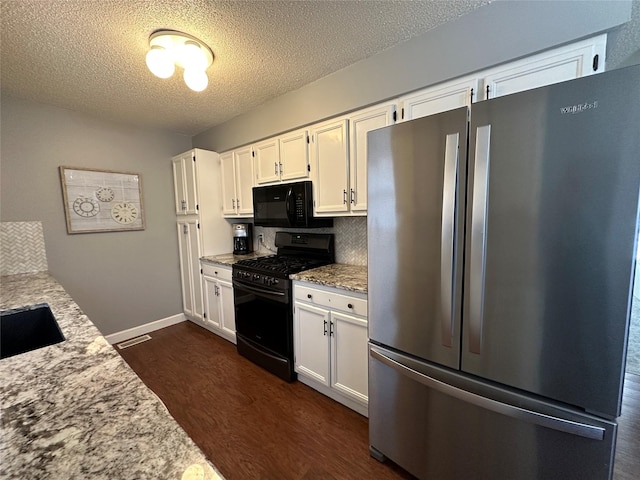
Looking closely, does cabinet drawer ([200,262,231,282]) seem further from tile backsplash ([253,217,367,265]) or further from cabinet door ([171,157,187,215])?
tile backsplash ([253,217,367,265])

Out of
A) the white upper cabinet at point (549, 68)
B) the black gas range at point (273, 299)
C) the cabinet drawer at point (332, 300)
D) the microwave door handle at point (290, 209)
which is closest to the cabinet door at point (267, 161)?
the microwave door handle at point (290, 209)

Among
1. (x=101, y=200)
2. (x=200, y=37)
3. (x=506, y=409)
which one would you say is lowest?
(x=506, y=409)

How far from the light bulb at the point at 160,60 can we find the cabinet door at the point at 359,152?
1.22 metres

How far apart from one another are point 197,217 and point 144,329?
4.92ft

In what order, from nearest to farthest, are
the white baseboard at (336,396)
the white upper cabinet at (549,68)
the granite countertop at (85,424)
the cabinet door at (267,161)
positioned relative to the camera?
the granite countertop at (85,424) < the white upper cabinet at (549,68) < the white baseboard at (336,396) < the cabinet door at (267,161)

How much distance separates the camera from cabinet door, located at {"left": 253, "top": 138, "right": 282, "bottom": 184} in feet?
8.29

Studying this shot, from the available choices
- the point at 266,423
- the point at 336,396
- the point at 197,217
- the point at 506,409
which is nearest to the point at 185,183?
the point at 197,217

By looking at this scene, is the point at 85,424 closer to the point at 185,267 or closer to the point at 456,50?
the point at 456,50

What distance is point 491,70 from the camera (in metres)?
1.43

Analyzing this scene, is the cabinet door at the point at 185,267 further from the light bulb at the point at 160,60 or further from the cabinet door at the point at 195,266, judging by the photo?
the light bulb at the point at 160,60

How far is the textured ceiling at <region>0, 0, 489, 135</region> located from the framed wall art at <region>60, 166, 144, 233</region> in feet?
2.32

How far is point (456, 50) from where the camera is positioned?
1.50 meters

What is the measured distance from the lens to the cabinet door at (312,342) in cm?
192

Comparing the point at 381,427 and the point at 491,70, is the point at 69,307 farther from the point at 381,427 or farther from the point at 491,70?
the point at 491,70
